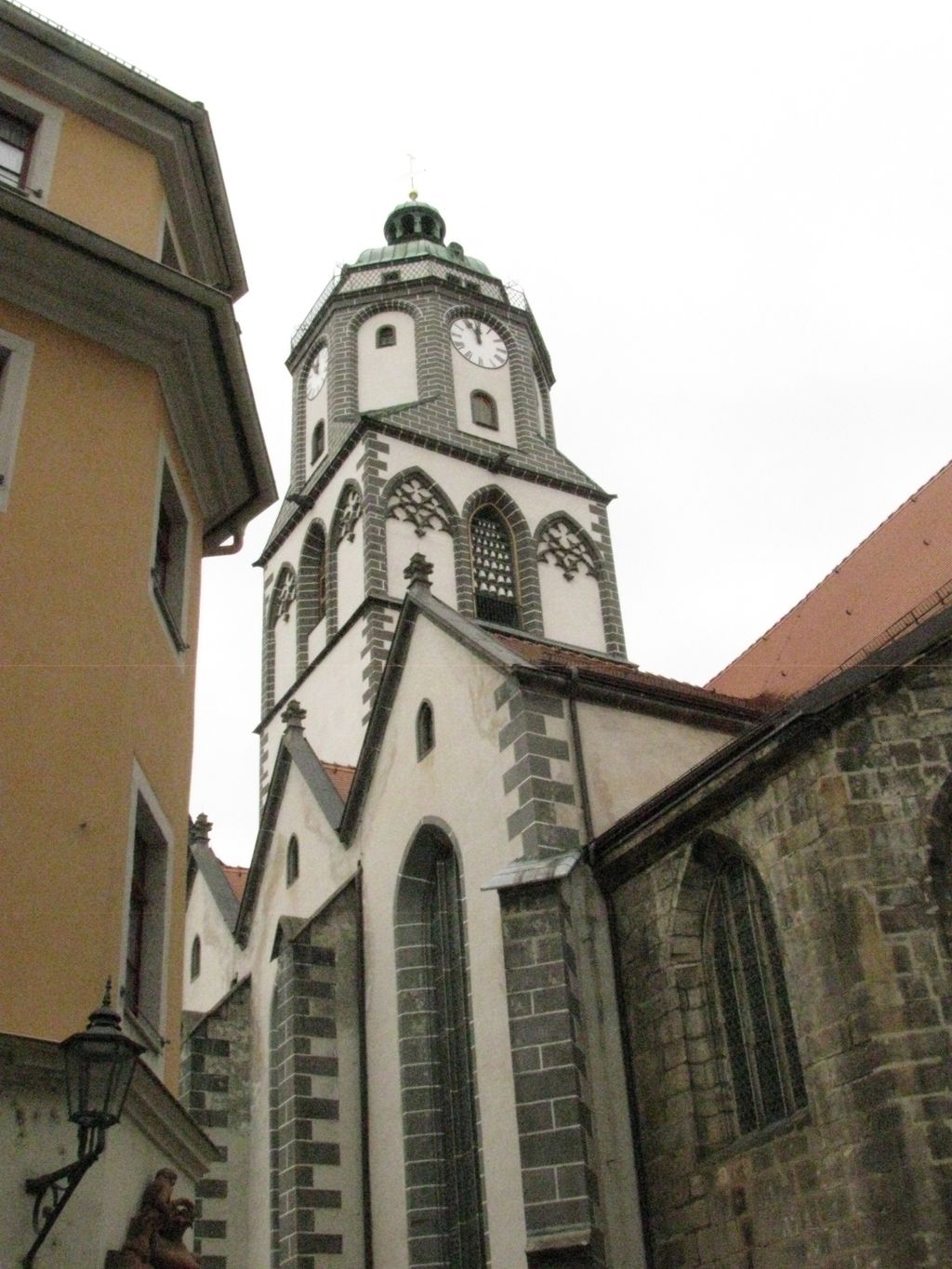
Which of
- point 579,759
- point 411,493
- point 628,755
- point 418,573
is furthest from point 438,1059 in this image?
point 411,493

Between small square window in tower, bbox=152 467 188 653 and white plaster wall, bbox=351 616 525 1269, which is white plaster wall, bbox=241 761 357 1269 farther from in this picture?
small square window in tower, bbox=152 467 188 653

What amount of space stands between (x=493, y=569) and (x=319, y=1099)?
40.5ft

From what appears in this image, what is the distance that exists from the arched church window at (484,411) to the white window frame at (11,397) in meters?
18.4

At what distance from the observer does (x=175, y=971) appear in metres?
9.04

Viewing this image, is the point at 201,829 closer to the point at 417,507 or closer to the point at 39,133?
the point at 417,507

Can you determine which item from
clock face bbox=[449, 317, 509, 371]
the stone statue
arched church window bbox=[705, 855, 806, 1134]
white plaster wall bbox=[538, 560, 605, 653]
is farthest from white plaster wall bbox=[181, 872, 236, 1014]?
clock face bbox=[449, 317, 509, 371]

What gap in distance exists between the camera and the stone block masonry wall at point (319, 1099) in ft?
44.3

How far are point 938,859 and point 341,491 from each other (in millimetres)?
17459

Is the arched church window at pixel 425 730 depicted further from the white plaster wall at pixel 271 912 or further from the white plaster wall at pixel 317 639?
the white plaster wall at pixel 317 639

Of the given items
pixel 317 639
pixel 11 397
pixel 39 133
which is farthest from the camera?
pixel 317 639

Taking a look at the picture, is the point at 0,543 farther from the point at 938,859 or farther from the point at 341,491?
the point at 341,491

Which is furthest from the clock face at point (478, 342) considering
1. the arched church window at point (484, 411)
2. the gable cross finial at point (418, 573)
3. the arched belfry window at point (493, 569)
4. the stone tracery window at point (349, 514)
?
the gable cross finial at point (418, 573)

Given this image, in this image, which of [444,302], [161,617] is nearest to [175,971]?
[161,617]

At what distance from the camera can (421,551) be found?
77.9 feet
